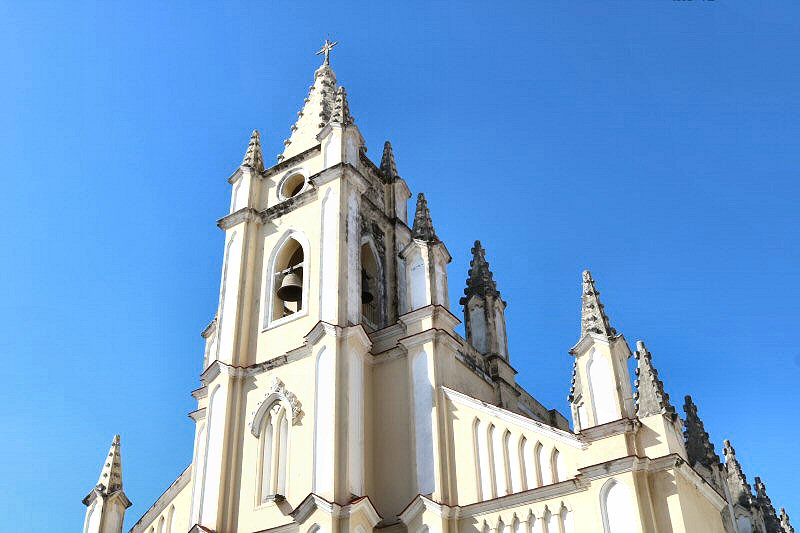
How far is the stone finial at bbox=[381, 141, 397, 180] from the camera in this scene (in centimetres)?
2181

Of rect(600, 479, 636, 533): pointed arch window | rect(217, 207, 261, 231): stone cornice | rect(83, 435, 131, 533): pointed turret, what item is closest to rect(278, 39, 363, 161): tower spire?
rect(217, 207, 261, 231): stone cornice

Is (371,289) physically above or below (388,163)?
below

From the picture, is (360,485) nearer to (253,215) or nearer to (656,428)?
(656,428)

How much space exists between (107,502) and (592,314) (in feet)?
34.6

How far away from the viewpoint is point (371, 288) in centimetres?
1922

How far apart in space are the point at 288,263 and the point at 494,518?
7.77 meters

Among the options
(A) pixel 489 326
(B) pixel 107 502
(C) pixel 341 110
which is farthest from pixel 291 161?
(B) pixel 107 502

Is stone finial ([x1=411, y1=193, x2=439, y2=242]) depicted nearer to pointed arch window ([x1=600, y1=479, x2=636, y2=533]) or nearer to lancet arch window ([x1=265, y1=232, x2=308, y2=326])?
lancet arch window ([x1=265, y1=232, x2=308, y2=326])

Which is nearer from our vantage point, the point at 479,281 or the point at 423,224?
the point at 423,224

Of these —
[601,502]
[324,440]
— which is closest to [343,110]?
[324,440]

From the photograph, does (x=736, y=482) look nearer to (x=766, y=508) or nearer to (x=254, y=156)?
(x=766, y=508)

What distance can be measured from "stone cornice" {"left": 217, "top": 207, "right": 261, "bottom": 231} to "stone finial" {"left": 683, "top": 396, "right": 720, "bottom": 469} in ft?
34.6

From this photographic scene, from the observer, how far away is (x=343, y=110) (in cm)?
2002

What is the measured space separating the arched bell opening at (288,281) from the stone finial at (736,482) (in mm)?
11406
